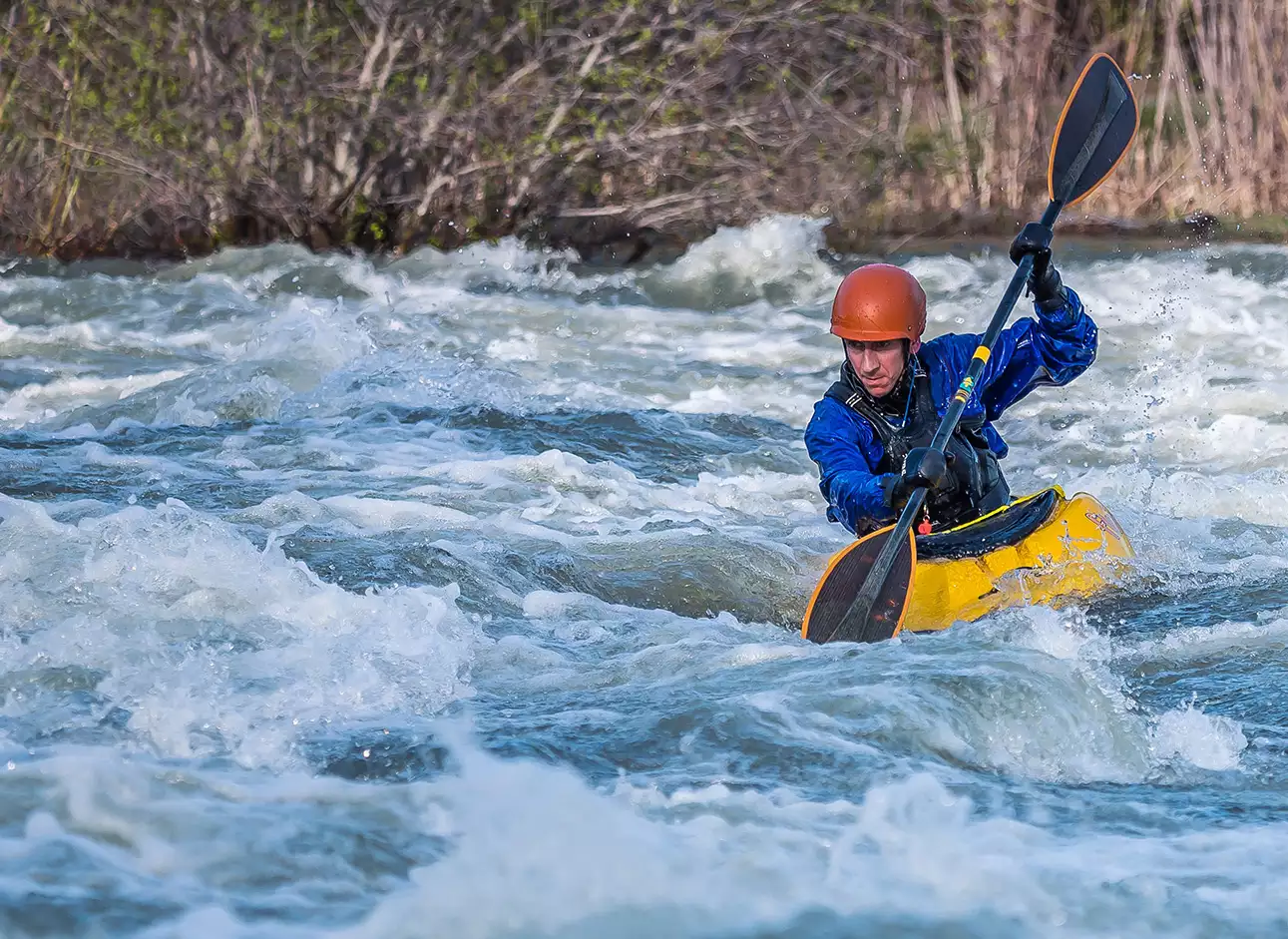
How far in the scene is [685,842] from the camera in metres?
3.15

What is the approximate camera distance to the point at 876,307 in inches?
187

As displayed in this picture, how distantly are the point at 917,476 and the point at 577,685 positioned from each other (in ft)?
3.36

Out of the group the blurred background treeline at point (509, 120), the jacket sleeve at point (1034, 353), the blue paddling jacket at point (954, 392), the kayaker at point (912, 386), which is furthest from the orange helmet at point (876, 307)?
the blurred background treeline at point (509, 120)

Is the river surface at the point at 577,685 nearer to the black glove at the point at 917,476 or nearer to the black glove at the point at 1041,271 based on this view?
the black glove at the point at 917,476

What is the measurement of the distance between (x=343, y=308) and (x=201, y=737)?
22.5 feet

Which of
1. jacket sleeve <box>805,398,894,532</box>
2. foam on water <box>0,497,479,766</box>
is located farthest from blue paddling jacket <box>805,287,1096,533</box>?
foam on water <box>0,497,479,766</box>

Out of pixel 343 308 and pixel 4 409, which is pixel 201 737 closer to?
pixel 4 409

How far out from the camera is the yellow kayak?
180 inches

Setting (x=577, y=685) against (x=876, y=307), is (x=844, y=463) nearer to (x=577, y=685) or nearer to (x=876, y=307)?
(x=876, y=307)

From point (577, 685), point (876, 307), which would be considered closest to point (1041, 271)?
point (876, 307)

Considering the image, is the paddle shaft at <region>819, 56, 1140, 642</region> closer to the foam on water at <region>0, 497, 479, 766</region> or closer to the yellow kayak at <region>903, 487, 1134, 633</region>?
the yellow kayak at <region>903, 487, 1134, 633</region>

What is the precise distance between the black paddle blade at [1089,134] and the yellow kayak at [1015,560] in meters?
1.49

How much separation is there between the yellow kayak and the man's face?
455 mm

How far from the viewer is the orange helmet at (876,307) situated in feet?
15.6
